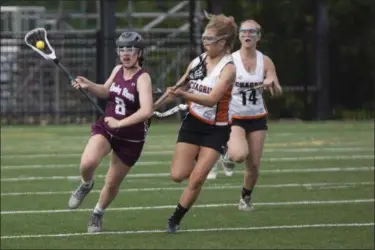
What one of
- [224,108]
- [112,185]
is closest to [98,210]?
[112,185]

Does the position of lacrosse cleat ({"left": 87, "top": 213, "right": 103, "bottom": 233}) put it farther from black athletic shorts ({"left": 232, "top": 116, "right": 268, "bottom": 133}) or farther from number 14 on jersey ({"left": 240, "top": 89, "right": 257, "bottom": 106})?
number 14 on jersey ({"left": 240, "top": 89, "right": 257, "bottom": 106})

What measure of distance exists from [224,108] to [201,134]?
352 mm

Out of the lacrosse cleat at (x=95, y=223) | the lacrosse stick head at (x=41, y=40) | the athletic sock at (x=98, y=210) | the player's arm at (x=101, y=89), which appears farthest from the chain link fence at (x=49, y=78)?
the lacrosse stick head at (x=41, y=40)

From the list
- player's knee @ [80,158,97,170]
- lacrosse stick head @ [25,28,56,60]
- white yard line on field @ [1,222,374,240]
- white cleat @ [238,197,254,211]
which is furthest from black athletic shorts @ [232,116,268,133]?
lacrosse stick head @ [25,28,56,60]

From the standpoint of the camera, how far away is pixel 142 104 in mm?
10539

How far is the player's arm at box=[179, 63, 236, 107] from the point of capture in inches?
443

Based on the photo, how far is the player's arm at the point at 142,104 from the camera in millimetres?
10430

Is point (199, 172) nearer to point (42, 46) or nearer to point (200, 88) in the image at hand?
point (200, 88)

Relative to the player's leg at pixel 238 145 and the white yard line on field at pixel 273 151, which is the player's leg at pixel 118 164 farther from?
the white yard line on field at pixel 273 151

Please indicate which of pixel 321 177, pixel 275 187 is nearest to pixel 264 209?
pixel 275 187

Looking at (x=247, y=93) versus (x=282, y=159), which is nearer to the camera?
(x=247, y=93)

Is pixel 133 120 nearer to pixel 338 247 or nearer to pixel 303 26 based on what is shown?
pixel 338 247

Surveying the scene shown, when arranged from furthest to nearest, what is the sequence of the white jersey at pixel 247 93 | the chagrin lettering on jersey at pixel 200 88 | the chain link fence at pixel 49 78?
the chain link fence at pixel 49 78
the white jersey at pixel 247 93
the chagrin lettering on jersey at pixel 200 88

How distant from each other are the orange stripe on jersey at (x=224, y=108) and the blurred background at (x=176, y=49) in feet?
51.3
